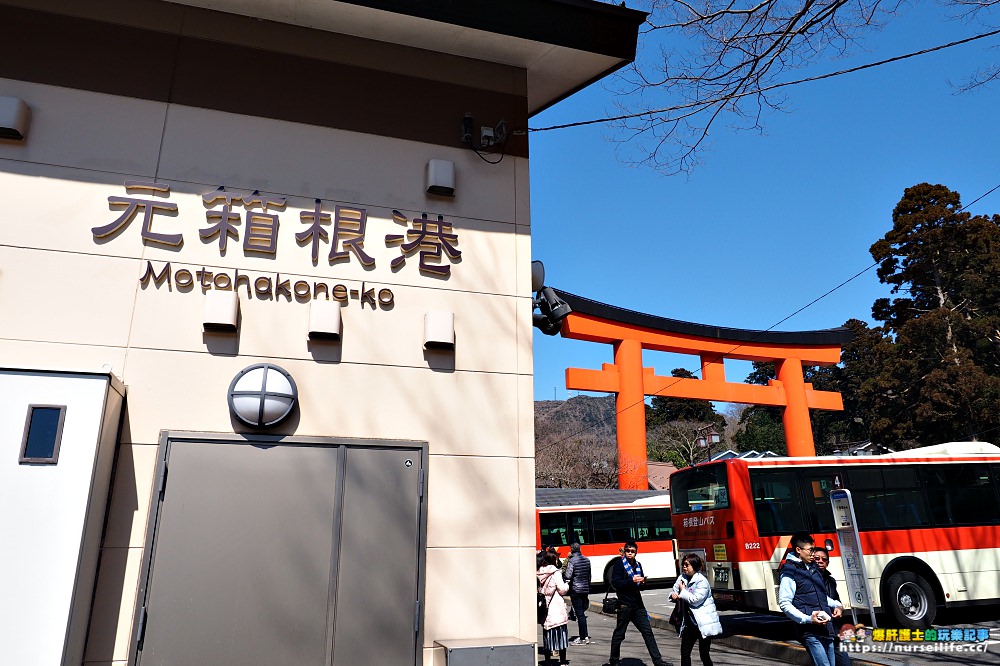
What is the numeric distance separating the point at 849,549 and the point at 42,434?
36.7ft

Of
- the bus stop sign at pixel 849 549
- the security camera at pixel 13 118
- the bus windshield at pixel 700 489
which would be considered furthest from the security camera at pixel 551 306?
the bus windshield at pixel 700 489

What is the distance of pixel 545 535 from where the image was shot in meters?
21.3

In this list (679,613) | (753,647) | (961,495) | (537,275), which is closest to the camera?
(537,275)

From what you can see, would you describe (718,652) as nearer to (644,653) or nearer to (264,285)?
(644,653)

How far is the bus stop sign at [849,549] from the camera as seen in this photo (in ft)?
33.8

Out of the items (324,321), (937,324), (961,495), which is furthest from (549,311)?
(937,324)

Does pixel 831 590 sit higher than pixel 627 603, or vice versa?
pixel 831 590

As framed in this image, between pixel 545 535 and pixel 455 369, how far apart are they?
1627 centimetres

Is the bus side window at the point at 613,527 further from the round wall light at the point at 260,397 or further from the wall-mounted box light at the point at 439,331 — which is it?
the round wall light at the point at 260,397

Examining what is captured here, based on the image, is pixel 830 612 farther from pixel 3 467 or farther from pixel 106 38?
pixel 106 38

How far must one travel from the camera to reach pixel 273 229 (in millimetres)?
6148

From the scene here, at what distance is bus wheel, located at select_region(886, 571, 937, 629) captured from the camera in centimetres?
1191

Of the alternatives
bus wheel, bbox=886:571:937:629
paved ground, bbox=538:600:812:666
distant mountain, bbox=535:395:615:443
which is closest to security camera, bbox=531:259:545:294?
paved ground, bbox=538:600:812:666

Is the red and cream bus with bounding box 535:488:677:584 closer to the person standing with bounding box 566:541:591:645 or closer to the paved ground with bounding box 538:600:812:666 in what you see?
the paved ground with bounding box 538:600:812:666
